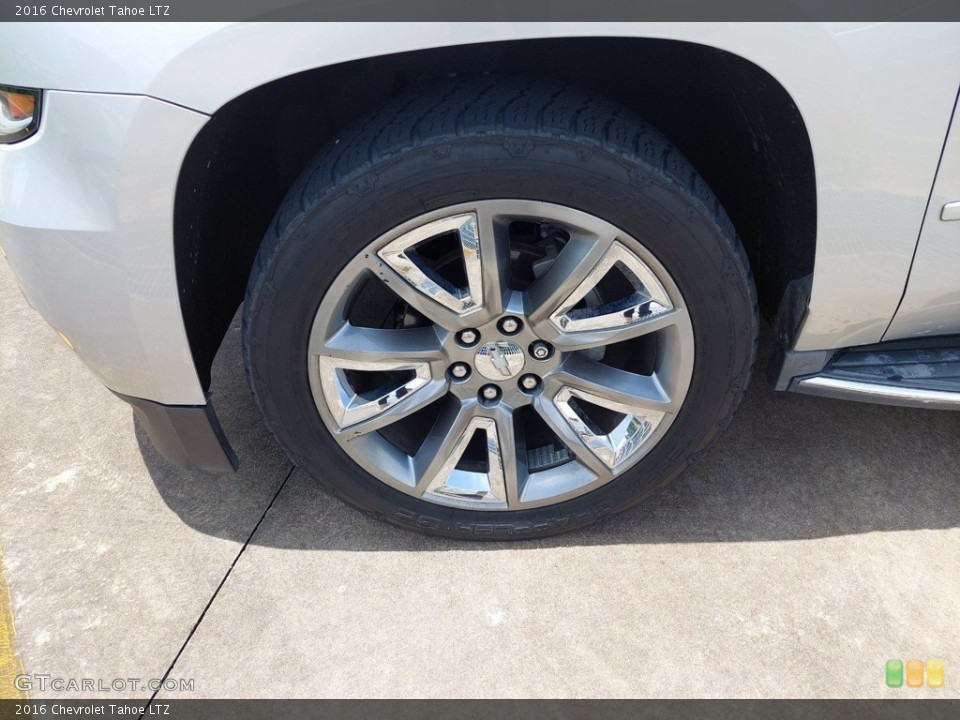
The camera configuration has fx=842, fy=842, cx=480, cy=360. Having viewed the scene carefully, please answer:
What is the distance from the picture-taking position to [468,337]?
182cm

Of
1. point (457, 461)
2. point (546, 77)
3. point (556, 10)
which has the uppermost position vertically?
point (556, 10)

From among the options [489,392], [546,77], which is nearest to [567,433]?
[489,392]

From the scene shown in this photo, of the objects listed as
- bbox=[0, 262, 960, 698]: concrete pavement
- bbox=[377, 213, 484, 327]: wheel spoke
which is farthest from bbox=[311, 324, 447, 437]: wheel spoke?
bbox=[0, 262, 960, 698]: concrete pavement

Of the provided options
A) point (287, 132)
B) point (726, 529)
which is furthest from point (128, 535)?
point (726, 529)

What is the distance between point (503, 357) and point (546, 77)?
1.99ft

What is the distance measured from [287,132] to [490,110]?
581 millimetres

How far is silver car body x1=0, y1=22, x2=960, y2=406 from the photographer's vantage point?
1.44 meters

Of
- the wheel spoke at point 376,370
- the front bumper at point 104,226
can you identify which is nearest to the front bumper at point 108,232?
the front bumper at point 104,226

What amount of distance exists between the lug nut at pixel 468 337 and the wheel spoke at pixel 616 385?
0.66ft

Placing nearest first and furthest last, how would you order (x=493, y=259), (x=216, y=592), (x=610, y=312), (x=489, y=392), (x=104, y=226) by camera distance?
(x=104, y=226)
(x=493, y=259)
(x=610, y=312)
(x=489, y=392)
(x=216, y=592)

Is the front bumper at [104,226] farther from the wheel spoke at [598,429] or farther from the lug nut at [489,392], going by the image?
the wheel spoke at [598,429]

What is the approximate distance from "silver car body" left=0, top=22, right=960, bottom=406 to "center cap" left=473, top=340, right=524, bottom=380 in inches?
24.6

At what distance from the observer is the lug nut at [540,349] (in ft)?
6.05
